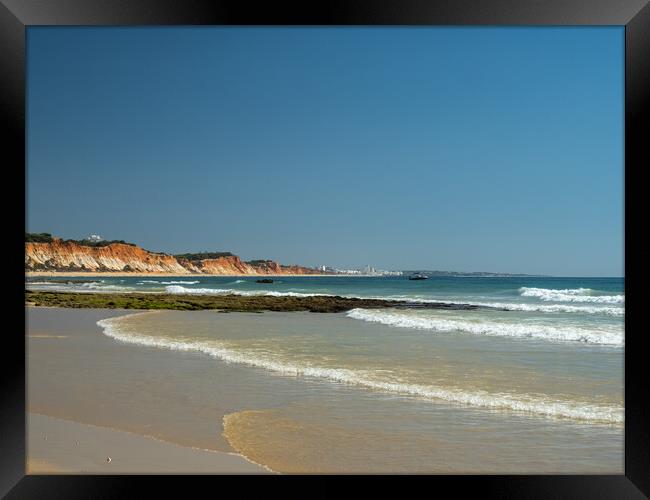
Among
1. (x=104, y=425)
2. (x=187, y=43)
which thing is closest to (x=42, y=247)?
(x=187, y=43)

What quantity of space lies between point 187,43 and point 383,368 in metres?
20.0

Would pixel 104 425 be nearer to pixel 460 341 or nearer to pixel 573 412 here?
pixel 573 412

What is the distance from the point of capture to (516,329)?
1020 cm

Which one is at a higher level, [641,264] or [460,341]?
[641,264]

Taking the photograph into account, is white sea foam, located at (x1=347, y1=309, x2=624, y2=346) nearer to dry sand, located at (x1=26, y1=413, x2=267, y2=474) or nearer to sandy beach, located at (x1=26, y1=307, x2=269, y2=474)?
sandy beach, located at (x1=26, y1=307, x2=269, y2=474)

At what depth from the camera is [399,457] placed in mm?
2928

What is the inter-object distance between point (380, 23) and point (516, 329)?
859 cm

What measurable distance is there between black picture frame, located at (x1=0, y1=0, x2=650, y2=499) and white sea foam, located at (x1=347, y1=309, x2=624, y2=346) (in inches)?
242

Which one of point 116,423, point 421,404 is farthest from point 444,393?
point 116,423

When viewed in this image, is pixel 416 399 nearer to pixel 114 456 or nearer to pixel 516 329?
pixel 114 456

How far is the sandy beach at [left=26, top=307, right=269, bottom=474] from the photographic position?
2770mm

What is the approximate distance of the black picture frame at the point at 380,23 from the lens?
2.37m

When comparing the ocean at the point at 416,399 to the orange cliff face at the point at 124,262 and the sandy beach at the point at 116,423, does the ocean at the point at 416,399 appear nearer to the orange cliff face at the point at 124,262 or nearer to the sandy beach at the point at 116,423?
the sandy beach at the point at 116,423

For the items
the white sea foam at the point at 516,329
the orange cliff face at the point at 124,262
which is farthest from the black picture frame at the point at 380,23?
the orange cliff face at the point at 124,262
